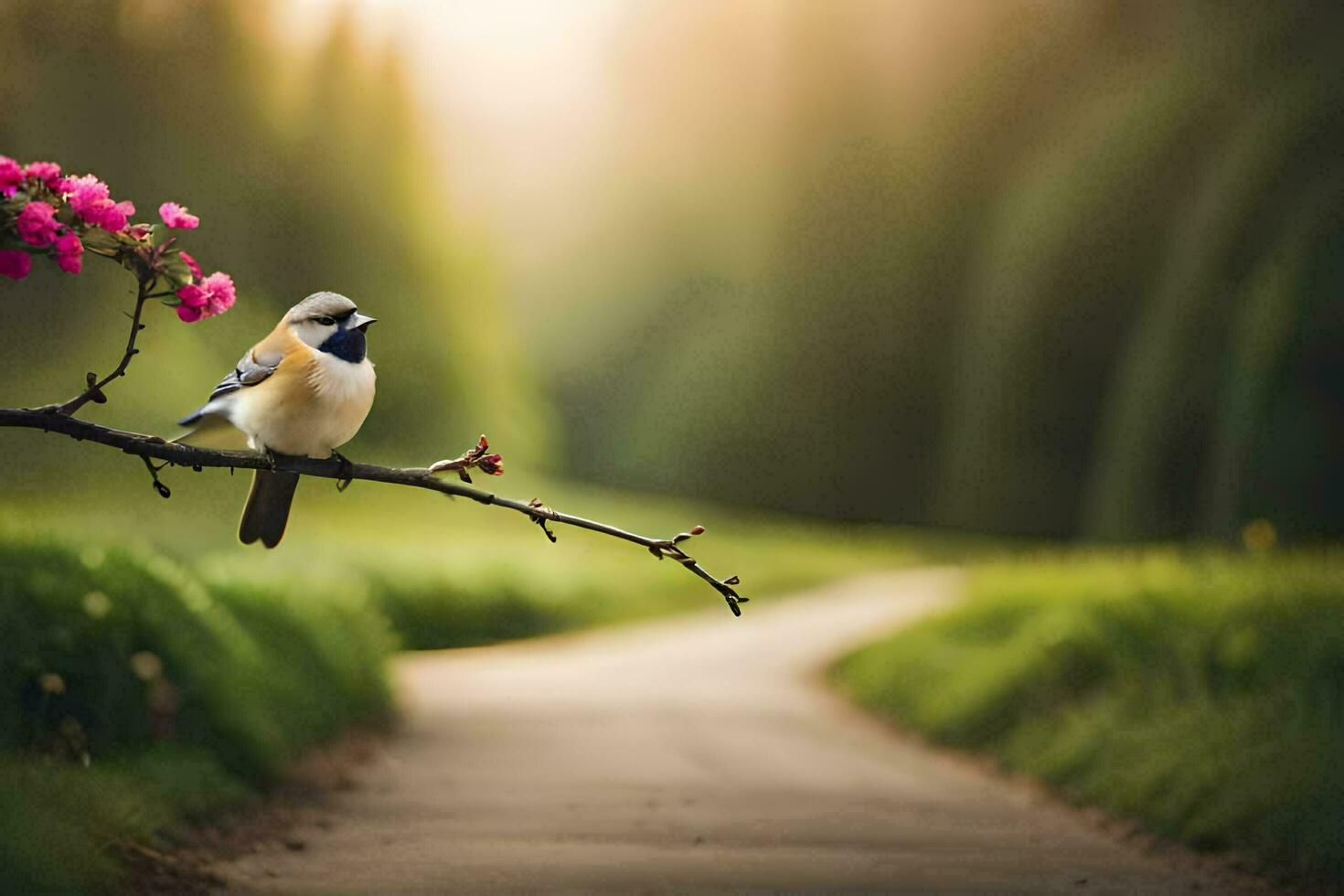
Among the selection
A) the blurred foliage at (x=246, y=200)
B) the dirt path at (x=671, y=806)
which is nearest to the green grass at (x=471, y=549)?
the blurred foliage at (x=246, y=200)

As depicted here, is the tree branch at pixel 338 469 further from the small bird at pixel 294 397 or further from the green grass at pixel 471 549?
the green grass at pixel 471 549

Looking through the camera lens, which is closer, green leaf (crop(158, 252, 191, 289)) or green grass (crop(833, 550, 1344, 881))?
green leaf (crop(158, 252, 191, 289))

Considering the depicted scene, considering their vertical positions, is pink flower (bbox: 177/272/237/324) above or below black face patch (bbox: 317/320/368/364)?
above

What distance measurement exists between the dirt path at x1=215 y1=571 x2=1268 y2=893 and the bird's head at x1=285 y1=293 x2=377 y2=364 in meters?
2.22

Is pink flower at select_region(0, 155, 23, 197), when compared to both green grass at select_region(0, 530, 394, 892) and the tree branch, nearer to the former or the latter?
the tree branch

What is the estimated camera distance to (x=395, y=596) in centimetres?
1145

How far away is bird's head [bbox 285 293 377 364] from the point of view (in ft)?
8.61

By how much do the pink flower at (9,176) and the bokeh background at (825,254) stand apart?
20.8ft

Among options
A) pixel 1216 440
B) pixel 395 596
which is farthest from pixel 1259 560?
pixel 395 596

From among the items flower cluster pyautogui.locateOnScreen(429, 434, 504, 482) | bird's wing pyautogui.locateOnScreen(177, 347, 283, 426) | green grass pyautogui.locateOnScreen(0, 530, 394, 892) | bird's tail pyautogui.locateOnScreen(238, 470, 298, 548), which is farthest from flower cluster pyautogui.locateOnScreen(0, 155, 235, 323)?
green grass pyautogui.locateOnScreen(0, 530, 394, 892)

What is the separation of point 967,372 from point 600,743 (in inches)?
395

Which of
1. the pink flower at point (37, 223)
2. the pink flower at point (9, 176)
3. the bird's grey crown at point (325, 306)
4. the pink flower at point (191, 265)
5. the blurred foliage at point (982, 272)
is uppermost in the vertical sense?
the blurred foliage at point (982, 272)

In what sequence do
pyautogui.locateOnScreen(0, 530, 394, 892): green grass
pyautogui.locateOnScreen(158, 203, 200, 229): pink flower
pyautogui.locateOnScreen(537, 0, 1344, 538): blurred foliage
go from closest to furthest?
pyautogui.locateOnScreen(158, 203, 200, 229): pink flower
pyautogui.locateOnScreen(0, 530, 394, 892): green grass
pyautogui.locateOnScreen(537, 0, 1344, 538): blurred foliage

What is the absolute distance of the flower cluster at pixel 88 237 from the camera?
9.29 feet
